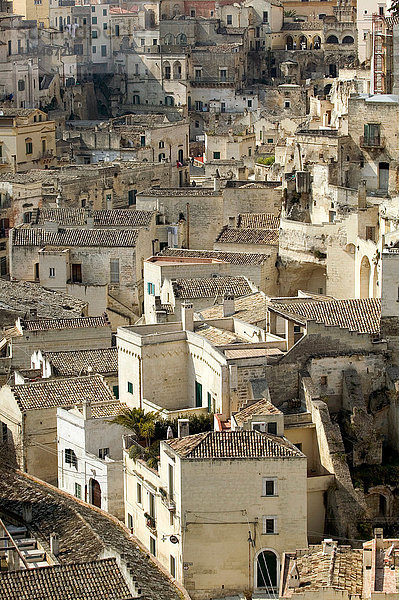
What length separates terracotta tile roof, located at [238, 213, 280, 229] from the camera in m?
58.8

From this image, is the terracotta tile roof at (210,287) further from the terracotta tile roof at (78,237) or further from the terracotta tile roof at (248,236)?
the terracotta tile roof at (78,237)

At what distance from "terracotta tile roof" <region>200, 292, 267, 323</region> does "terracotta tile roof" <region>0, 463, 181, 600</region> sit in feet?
26.8

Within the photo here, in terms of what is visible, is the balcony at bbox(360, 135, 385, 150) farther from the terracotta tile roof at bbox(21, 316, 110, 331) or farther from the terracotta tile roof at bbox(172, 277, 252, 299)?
the terracotta tile roof at bbox(21, 316, 110, 331)

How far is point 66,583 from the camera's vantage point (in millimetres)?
31469

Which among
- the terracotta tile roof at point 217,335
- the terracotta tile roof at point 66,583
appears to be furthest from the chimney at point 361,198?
the terracotta tile roof at point 66,583

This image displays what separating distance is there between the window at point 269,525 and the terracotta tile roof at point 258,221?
23725 millimetres

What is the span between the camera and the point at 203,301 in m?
49.3

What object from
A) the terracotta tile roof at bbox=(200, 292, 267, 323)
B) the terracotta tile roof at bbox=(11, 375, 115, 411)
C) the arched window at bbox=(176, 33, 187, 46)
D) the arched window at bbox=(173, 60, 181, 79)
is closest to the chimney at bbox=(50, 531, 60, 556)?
the terracotta tile roof at bbox=(11, 375, 115, 411)

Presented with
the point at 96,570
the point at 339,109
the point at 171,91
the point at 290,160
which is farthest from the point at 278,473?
the point at 171,91

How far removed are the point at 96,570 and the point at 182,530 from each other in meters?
4.04

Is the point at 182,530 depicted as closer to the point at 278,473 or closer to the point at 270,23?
the point at 278,473

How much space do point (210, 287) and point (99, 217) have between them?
12.1 meters

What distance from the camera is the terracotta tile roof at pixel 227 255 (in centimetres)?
5472

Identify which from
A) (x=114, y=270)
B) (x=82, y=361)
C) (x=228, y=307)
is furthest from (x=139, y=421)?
(x=114, y=270)
